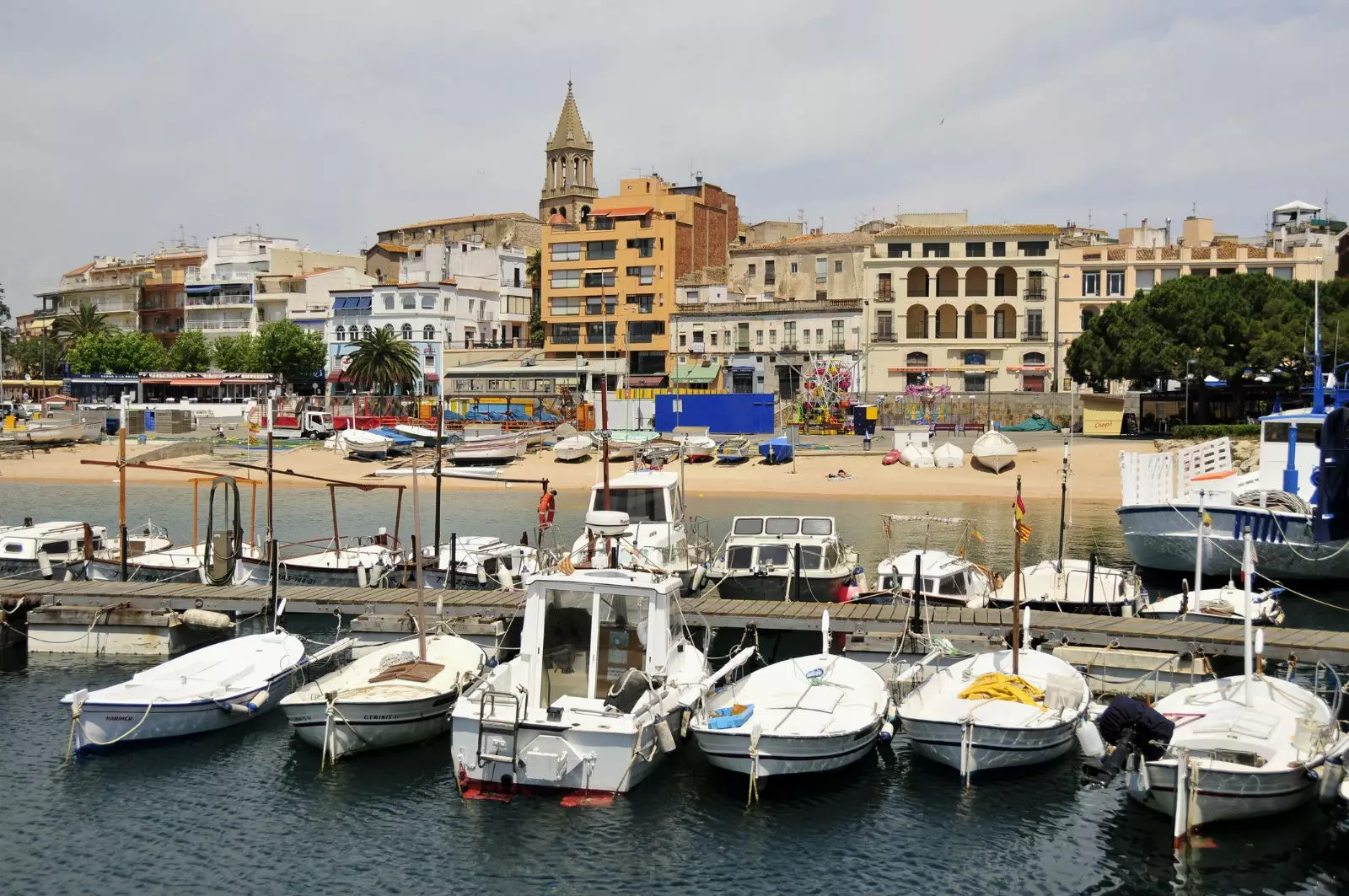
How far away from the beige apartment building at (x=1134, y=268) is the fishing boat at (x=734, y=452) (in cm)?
3280

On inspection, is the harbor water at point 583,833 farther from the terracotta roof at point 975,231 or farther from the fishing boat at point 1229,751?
the terracotta roof at point 975,231

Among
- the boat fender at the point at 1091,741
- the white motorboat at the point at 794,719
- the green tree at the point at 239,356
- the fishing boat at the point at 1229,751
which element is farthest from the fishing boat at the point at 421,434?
the fishing boat at the point at 1229,751

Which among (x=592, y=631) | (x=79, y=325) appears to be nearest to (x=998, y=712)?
(x=592, y=631)

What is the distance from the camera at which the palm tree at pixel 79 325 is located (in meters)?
128

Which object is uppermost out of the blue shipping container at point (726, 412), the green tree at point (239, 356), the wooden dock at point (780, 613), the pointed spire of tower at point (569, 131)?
the pointed spire of tower at point (569, 131)

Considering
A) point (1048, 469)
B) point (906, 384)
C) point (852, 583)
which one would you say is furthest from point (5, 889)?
point (906, 384)

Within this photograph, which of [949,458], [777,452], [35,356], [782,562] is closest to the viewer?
[782,562]

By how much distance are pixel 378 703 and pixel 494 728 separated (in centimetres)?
319

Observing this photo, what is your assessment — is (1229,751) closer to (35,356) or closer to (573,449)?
(573,449)

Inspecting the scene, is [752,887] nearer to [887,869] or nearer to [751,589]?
[887,869]

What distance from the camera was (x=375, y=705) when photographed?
23375 millimetres

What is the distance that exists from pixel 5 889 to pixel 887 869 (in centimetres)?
1337

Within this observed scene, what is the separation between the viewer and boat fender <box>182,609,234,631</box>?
3125 centimetres

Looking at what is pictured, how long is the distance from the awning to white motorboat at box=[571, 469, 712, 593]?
6517cm
